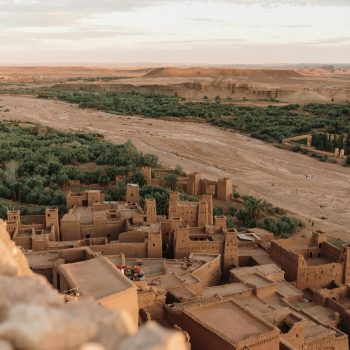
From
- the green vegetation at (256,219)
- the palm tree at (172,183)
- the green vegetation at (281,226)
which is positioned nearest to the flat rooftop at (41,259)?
the green vegetation at (256,219)

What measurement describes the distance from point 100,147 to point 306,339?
28.9 metres

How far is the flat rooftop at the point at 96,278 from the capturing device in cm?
916

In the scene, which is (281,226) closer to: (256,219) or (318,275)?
(256,219)

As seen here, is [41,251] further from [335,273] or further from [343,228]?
[343,228]

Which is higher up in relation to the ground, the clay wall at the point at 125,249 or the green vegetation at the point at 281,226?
the clay wall at the point at 125,249

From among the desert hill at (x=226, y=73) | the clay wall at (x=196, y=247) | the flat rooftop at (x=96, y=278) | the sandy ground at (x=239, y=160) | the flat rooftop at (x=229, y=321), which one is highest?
the desert hill at (x=226, y=73)

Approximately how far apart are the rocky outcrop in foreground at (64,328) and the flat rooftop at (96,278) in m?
5.88

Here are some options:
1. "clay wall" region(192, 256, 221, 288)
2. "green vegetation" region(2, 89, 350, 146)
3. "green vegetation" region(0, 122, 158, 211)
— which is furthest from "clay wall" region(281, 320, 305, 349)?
"green vegetation" region(2, 89, 350, 146)

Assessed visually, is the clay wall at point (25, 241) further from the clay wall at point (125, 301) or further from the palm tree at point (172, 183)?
the palm tree at point (172, 183)

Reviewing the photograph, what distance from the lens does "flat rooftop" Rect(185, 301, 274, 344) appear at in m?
10.2

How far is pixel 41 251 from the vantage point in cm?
1517

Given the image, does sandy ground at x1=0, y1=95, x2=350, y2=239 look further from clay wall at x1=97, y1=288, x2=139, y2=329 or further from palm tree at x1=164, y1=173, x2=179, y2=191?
clay wall at x1=97, y1=288, x2=139, y2=329

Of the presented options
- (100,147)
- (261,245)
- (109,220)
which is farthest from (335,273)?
(100,147)

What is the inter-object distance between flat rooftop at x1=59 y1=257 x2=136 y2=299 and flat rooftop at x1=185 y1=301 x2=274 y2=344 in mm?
1989
